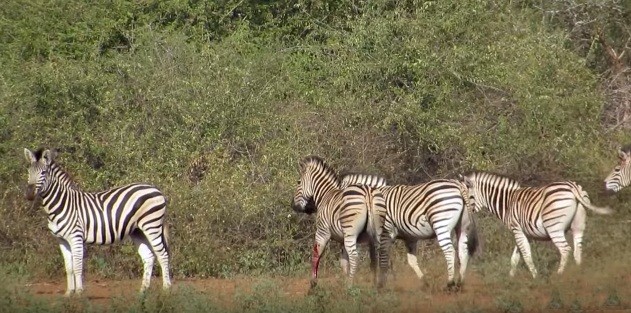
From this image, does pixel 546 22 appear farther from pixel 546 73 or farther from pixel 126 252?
pixel 126 252

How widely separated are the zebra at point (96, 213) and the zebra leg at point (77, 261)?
13mm

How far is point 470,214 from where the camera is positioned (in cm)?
1354

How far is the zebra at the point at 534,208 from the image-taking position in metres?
13.8

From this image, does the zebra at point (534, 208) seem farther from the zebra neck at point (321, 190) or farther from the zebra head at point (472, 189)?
the zebra neck at point (321, 190)

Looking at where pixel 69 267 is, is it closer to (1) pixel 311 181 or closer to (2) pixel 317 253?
(2) pixel 317 253

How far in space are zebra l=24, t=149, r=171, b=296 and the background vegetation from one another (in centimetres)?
183


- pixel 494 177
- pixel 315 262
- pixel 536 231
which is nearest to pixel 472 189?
pixel 494 177

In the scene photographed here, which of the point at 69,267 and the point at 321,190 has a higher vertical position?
the point at 321,190

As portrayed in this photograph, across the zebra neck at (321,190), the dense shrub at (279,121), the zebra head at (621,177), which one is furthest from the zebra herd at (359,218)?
the zebra head at (621,177)

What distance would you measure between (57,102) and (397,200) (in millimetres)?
5857

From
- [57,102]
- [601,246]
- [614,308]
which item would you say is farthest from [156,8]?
[614,308]

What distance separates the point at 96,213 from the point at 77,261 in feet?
2.52

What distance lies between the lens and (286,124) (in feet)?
55.2

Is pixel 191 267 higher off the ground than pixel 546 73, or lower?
lower
